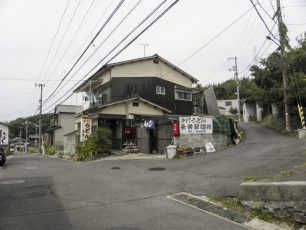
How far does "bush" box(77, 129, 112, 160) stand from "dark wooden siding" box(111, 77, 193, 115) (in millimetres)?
6146

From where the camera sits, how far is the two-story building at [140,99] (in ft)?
77.5

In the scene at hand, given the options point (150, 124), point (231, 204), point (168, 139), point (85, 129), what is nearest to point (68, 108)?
point (85, 129)

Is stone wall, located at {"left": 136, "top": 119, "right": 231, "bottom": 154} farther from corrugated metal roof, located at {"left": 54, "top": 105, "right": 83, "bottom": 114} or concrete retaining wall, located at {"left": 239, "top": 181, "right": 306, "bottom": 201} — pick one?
corrugated metal roof, located at {"left": 54, "top": 105, "right": 83, "bottom": 114}

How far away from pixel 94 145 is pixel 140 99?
263 inches

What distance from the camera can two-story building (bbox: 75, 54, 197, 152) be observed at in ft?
77.5

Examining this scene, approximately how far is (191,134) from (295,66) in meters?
13.7

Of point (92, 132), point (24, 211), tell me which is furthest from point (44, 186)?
point (92, 132)

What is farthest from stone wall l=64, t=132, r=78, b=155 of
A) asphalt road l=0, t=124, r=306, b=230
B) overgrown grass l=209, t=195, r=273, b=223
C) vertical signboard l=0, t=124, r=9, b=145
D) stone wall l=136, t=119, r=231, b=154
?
vertical signboard l=0, t=124, r=9, b=145

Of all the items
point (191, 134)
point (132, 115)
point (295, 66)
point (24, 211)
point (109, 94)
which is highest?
point (295, 66)

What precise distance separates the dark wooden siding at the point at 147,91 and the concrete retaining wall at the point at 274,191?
72.1ft

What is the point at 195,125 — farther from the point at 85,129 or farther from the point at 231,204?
the point at 231,204

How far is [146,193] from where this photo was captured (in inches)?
383

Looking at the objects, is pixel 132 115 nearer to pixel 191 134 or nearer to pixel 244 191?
pixel 191 134

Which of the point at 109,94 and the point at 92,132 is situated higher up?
the point at 109,94
